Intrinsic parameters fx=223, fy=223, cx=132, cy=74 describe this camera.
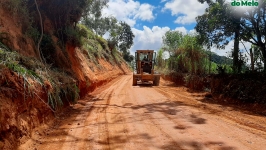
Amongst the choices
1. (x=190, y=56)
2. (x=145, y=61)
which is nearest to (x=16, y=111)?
(x=190, y=56)

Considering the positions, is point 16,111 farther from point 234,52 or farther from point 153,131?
point 234,52

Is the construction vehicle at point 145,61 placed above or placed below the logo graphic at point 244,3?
below

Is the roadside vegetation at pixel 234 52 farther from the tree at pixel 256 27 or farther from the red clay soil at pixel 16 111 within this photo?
the red clay soil at pixel 16 111

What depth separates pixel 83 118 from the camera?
7.14 m

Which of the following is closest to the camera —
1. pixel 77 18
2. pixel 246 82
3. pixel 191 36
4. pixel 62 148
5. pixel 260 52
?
pixel 62 148

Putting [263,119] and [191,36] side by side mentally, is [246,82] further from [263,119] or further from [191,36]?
[191,36]

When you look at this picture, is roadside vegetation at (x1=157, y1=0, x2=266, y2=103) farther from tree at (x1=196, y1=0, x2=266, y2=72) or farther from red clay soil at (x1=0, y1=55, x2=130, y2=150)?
red clay soil at (x1=0, y1=55, x2=130, y2=150)

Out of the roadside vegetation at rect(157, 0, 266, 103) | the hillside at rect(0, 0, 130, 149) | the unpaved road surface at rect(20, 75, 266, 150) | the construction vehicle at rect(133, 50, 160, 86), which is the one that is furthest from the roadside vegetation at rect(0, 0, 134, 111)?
the roadside vegetation at rect(157, 0, 266, 103)

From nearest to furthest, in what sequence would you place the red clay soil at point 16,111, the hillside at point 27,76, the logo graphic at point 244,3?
1. the red clay soil at point 16,111
2. the hillside at point 27,76
3. the logo graphic at point 244,3

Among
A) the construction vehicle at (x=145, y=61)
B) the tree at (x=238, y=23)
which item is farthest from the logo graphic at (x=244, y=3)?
the construction vehicle at (x=145, y=61)

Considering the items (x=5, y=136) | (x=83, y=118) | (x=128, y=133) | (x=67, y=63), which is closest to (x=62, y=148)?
(x=5, y=136)

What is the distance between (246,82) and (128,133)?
6.71 meters

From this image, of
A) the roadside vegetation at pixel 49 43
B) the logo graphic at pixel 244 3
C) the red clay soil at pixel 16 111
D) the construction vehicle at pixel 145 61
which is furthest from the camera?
the construction vehicle at pixel 145 61

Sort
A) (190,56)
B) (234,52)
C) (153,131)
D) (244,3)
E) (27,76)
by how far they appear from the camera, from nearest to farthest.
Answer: (153,131)
(27,76)
(244,3)
(234,52)
(190,56)
